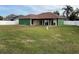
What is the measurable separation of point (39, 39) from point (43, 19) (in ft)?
0.88

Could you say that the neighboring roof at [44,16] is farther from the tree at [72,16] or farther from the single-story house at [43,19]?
the tree at [72,16]

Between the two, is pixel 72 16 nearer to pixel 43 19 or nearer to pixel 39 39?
pixel 43 19

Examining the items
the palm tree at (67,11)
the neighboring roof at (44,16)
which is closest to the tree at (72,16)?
the palm tree at (67,11)

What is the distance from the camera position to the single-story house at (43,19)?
2.28 metres

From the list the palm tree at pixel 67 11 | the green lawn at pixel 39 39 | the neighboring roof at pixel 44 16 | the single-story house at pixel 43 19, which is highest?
the palm tree at pixel 67 11

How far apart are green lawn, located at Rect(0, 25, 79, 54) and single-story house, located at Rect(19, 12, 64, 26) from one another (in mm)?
60

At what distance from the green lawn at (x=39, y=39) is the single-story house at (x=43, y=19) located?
60 mm

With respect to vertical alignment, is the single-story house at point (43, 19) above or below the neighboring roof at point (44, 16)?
below

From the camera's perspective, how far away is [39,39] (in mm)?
2273

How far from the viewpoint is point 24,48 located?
7.29 feet

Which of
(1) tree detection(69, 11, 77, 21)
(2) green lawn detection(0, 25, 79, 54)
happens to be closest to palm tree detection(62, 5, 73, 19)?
(1) tree detection(69, 11, 77, 21)

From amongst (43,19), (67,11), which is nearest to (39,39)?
(43,19)
